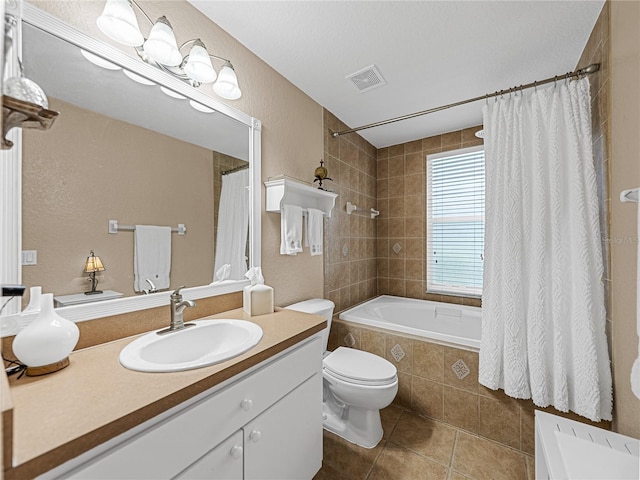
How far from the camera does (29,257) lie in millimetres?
876

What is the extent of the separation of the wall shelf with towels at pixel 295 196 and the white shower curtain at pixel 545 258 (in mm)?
1128

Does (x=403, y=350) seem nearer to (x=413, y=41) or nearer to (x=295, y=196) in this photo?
(x=295, y=196)

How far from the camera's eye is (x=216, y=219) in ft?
4.77

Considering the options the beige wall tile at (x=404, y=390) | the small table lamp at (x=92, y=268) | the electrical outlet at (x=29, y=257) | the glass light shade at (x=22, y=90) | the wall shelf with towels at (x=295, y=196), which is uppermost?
the glass light shade at (x=22, y=90)

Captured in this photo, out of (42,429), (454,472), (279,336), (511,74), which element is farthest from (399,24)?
(454,472)

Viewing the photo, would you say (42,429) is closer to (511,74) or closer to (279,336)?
(279,336)

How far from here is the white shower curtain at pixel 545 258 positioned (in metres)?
1.38

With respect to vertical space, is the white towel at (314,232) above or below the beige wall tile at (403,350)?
above

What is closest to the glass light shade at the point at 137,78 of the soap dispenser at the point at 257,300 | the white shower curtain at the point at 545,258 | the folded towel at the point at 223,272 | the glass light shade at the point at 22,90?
the glass light shade at the point at 22,90

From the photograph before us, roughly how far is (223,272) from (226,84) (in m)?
0.98

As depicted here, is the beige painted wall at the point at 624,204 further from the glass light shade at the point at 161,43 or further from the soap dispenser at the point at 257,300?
the glass light shade at the point at 161,43

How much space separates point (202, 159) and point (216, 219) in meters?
0.31

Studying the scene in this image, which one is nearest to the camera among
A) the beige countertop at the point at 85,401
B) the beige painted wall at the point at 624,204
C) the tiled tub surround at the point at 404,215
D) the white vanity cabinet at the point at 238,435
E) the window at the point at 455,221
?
the beige countertop at the point at 85,401

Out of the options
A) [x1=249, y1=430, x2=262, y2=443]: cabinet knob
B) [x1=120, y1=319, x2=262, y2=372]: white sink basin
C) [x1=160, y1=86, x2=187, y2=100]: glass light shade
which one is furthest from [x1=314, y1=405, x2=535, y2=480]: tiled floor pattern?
[x1=160, y1=86, x2=187, y2=100]: glass light shade
